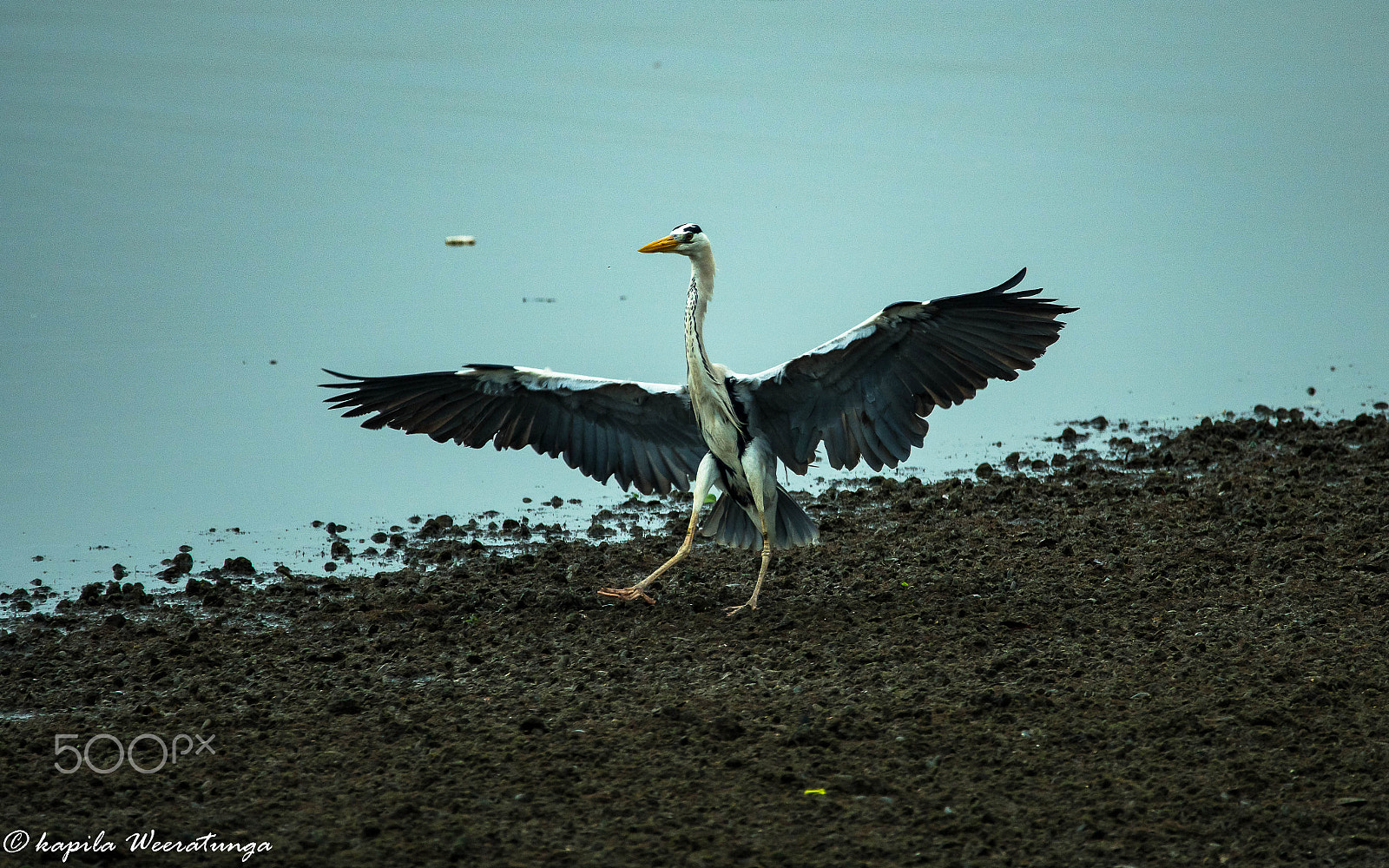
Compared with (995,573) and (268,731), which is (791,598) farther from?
(268,731)

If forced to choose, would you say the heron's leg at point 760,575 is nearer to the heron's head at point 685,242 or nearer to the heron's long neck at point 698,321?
the heron's long neck at point 698,321

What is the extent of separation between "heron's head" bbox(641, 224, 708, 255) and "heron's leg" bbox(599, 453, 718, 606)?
3.62 feet

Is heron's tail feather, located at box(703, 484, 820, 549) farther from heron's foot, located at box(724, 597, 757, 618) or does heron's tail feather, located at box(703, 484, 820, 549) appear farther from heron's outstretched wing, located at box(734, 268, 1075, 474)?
heron's foot, located at box(724, 597, 757, 618)

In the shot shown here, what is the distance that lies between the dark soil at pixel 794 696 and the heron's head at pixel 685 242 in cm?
171

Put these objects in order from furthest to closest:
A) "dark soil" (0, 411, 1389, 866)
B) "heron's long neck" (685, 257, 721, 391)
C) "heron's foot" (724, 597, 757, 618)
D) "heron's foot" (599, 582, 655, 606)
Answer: "heron's long neck" (685, 257, 721, 391), "heron's foot" (599, 582, 655, 606), "heron's foot" (724, 597, 757, 618), "dark soil" (0, 411, 1389, 866)

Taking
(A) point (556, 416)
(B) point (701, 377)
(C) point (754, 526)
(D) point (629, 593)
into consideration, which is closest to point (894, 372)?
(B) point (701, 377)

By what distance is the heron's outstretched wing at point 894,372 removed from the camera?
6.60 meters

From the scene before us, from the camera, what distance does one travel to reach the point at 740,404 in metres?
7.11

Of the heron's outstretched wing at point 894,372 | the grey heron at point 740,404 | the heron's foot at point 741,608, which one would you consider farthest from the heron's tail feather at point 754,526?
the heron's foot at point 741,608

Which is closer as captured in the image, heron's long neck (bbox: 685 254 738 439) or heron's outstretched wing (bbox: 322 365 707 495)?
heron's long neck (bbox: 685 254 738 439)

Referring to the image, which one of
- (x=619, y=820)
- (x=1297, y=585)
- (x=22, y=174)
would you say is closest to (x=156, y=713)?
(x=619, y=820)

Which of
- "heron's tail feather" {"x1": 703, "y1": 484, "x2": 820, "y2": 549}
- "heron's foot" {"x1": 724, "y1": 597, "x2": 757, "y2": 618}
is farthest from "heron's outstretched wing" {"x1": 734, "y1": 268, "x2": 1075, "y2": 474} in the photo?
"heron's foot" {"x1": 724, "y1": 597, "x2": 757, "y2": 618}

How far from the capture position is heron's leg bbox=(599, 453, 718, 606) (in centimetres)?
673

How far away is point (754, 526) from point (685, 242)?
157cm
